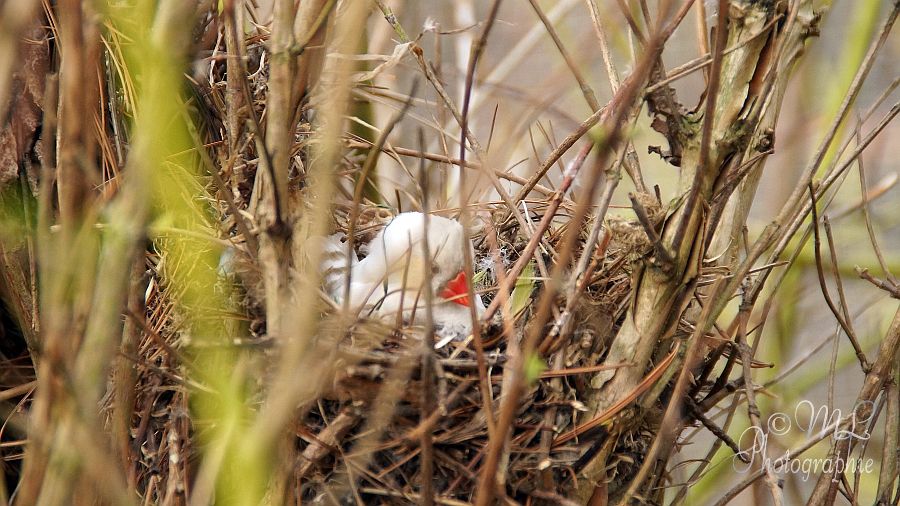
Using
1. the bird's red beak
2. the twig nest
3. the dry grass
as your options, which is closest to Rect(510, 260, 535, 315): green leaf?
the dry grass

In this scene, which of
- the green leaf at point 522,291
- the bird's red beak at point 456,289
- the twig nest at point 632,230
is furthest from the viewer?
the bird's red beak at point 456,289

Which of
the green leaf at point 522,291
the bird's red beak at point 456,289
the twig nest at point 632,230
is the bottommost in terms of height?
the bird's red beak at point 456,289

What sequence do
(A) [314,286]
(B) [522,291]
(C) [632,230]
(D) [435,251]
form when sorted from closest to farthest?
1. (A) [314,286]
2. (C) [632,230]
3. (B) [522,291]
4. (D) [435,251]

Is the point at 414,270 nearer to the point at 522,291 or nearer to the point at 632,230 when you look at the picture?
the point at 522,291

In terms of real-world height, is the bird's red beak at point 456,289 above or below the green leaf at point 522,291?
below

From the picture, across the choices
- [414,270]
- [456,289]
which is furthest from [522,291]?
[414,270]

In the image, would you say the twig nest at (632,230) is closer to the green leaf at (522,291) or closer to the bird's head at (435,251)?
the green leaf at (522,291)

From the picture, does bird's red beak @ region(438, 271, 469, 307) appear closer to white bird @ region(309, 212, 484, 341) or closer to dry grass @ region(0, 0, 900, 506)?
white bird @ region(309, 212, 484, 341)

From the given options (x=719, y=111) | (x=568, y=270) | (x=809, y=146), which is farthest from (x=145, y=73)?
(x=809, y=146)

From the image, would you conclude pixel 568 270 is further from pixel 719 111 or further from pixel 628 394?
pixel 719 111

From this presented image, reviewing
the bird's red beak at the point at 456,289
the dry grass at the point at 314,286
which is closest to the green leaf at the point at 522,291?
the dry grass at the point at 314,286

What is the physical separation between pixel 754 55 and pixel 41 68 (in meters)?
1.04

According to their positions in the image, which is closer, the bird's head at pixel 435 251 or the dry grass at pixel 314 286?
the dry grass at pixel 314 286

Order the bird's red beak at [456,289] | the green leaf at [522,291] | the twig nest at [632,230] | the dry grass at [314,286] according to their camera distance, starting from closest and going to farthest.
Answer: the dry grass at [314,286], the twig nest at [632,230], the green leaf at [522,291], the bird's red beak at [456,289]
